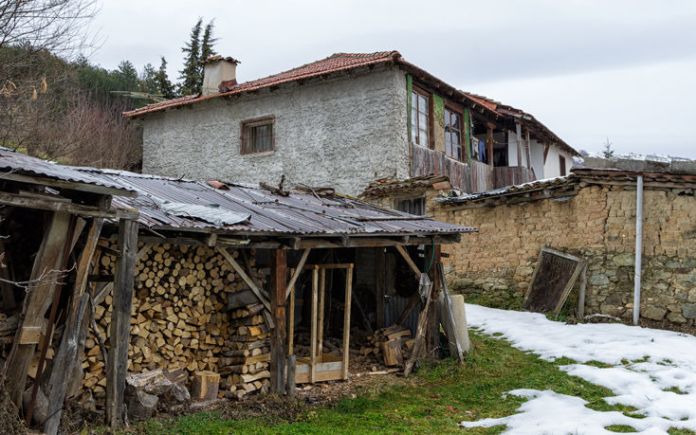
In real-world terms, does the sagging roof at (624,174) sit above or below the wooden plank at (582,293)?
above

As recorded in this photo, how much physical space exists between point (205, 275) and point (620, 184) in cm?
853

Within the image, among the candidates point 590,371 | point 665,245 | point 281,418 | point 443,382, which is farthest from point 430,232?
point 665,245

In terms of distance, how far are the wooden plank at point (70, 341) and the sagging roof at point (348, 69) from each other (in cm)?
1019

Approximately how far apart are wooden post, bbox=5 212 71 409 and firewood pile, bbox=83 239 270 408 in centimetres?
96

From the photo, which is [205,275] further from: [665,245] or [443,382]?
[665,245]

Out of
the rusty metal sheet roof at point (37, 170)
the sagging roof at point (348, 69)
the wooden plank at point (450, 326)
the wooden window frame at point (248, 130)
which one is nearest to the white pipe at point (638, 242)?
the wooden plank at point (450, 326)

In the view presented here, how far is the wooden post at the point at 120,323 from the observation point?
Answer: 17.8 feet

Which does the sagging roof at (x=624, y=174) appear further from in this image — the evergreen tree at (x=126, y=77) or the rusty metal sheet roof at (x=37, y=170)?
the evergreen tree at (x=126, y=77)

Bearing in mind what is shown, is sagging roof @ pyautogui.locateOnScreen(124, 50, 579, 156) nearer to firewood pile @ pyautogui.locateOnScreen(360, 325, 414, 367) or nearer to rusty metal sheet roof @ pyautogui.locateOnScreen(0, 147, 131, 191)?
firewood pile @ pyautogui.locateOnScreen(360, 325, 414, 367)

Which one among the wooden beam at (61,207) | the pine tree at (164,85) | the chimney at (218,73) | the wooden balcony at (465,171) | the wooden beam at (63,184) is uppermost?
the pine tree at (164,85)

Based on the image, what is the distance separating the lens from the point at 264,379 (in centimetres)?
732

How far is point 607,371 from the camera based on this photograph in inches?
320

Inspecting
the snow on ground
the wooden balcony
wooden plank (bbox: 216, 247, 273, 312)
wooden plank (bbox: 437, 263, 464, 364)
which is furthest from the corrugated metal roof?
the wooden balcony

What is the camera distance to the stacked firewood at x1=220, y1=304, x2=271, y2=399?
7.04m
